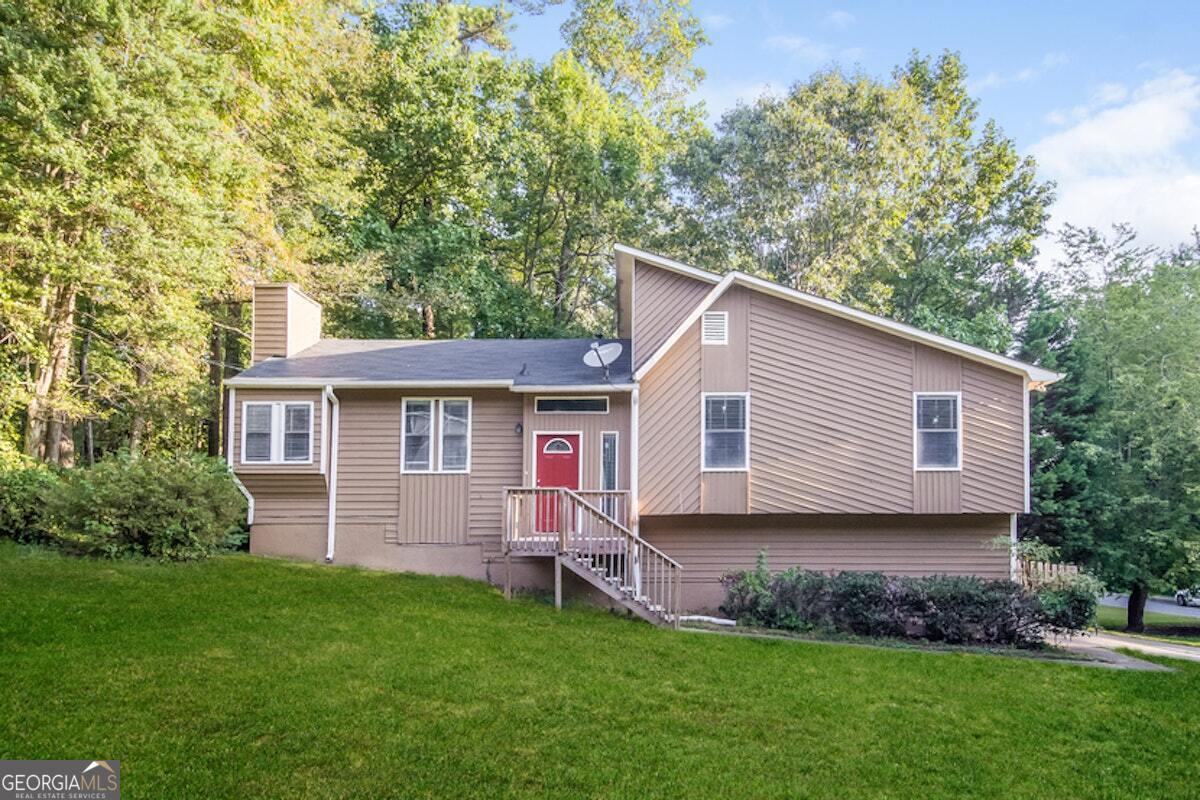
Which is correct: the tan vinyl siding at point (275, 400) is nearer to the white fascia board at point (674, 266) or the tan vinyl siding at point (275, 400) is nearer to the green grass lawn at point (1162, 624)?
the white fascia board at point (674, 266)

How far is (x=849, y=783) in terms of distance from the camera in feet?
18.1

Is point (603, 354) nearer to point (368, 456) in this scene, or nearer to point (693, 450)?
point (693, 450)

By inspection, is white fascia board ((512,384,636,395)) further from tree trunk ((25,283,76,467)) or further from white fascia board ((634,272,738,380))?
tree trunk ((25,283,76,467))

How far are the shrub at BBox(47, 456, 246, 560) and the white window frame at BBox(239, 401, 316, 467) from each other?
0.83 meters

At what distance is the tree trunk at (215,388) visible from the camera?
70.3 feet

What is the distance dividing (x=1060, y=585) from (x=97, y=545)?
14.4 m

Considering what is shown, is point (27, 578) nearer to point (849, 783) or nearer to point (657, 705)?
point (657, 705)

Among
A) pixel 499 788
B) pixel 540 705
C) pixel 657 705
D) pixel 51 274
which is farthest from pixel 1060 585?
pixel 51 274

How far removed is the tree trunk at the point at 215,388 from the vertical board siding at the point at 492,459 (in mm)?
11109

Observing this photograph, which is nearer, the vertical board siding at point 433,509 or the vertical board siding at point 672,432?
the vertical board siding at point 672,432

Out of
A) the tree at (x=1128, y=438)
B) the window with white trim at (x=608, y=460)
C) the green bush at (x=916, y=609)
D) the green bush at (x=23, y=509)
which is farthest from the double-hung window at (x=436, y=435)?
the tree at (x=1128, y=438)

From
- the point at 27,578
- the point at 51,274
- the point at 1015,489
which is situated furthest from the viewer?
the point at 51,274

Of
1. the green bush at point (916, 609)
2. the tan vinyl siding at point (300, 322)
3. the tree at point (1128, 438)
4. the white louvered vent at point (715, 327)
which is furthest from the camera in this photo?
the tree at point (1128, 438)

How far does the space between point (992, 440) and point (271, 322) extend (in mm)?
13178
